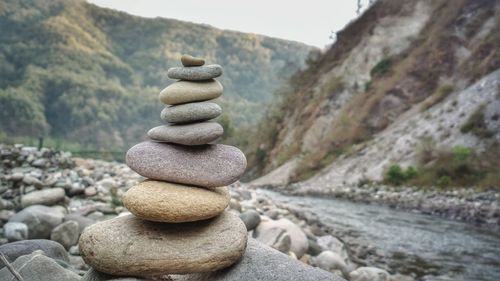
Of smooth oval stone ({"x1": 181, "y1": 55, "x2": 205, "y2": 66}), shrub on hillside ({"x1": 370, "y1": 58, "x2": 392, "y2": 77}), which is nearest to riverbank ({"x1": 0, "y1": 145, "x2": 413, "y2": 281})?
smooth oval stone ({"x1": 181, "y1": 55, "x2": 205, "y2": 66})

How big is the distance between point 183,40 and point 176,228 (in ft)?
467

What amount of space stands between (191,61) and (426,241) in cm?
1171

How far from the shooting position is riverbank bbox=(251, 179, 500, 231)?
18406 mm

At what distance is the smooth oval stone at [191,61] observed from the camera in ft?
18.0

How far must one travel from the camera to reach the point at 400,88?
39156mm

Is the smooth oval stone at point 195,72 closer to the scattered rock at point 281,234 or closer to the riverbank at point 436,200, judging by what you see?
the scattered rock at point 281,234

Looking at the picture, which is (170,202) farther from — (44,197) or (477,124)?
(477,124)

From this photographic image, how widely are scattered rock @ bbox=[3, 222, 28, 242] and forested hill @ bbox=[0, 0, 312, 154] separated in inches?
1155

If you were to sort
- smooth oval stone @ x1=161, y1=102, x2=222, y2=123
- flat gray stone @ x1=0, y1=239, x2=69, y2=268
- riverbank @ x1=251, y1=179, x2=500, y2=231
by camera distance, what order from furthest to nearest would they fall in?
riverbank @ x1=251, y1=179, x2=500, y2=231 → flat gray stone @ x1=0, y1=239, x2=69, y2=268 → smooth oval stone @ x1=161, y1=102, x2=222, y2=123

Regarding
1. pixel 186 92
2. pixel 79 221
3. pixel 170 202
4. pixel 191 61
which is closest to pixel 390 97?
pixel 79 221

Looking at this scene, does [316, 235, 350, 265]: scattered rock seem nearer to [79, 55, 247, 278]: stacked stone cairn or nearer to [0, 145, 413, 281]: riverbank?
[0, 145, 413, 281]: riverbank

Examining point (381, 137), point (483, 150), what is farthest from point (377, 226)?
point (381, 137)

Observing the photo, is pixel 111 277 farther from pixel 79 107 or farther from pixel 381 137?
pixel 79 107

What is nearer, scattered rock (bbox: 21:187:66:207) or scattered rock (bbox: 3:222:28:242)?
scattered rock (bbox: 3:222:28:242)
